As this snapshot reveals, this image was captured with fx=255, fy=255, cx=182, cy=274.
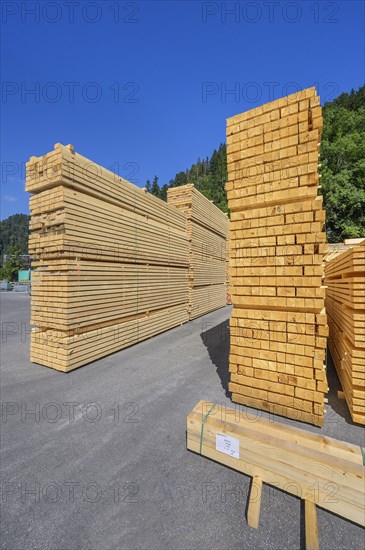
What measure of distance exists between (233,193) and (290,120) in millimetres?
1399

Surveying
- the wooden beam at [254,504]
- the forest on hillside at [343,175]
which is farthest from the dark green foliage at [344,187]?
the wooden beam at [254,504]

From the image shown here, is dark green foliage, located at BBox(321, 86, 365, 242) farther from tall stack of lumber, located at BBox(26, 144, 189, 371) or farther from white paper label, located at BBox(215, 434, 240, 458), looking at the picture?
white paper label, located at BBox(215, 434, 240, 458)

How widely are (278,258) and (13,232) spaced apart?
180520mm

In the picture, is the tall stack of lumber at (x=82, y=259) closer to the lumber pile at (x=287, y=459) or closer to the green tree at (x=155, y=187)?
the lumber pile at (x=287, y=459)

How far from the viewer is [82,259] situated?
679cm

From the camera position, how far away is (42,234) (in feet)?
21.6

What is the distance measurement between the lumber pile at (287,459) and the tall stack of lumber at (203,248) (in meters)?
10.0

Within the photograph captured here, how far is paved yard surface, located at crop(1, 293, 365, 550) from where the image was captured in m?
2.28

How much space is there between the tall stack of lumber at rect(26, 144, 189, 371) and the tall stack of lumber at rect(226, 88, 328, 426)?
3.91 meters

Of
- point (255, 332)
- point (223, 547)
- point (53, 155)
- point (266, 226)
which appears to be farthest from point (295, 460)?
point (53, 155)

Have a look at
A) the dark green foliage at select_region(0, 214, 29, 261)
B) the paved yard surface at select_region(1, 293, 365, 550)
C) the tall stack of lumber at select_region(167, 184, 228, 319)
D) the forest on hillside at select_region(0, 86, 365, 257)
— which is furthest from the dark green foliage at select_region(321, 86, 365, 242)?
the dark green foliage at select_region(0, 214, 29, 261)

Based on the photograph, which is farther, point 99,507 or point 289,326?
point 289,326

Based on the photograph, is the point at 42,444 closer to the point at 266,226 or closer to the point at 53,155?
A: the point at 266,226

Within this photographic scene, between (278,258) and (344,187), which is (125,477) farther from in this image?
(344,187)
